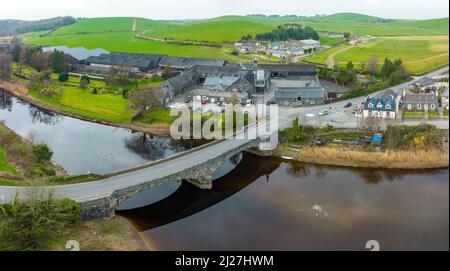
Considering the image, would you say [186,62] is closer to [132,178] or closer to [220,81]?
[220,81]

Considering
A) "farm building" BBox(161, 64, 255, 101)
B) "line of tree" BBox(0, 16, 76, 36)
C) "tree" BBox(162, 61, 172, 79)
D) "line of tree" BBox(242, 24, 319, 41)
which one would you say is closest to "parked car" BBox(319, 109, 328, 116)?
"farm building" BBox(161, 64, 255, 101)

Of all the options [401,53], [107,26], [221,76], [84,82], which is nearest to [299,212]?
[221,76]

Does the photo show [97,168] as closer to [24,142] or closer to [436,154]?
[24,142]

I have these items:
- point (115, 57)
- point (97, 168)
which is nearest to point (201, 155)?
point (97, 168)

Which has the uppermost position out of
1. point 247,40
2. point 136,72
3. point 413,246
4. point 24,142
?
point 247,40

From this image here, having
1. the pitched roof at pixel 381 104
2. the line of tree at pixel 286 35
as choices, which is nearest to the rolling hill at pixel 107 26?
the line of tree at pixel 286 35

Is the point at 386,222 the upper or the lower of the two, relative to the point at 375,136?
lower

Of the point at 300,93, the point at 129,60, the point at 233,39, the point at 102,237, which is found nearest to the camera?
the point at 102,237

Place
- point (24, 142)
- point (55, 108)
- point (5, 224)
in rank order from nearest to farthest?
point (5, 224)
point (24, 142)
point (55, 108)
